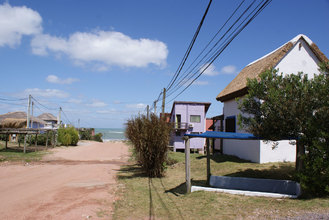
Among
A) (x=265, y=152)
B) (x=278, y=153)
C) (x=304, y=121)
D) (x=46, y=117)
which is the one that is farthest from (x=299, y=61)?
(x=46, y=117)

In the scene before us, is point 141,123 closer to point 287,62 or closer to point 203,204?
point 203,204

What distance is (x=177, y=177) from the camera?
1286cm

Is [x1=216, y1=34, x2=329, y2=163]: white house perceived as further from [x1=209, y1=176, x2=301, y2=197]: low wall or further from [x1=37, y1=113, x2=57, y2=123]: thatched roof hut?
[x1=37, y1=113, x2=57, y2=123]: thatched roof hut

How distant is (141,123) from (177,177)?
314cm

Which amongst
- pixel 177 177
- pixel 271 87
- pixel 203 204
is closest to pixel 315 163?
pixel 271 87

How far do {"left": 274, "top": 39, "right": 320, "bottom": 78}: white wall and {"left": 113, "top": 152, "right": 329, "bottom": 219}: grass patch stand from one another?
478cm

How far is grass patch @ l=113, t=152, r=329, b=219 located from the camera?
6824 mm

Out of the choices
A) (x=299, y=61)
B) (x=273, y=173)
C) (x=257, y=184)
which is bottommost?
(x=257, y=184)

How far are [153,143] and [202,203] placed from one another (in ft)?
17.0

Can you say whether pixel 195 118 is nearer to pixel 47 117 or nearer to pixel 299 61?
pixel 299 61

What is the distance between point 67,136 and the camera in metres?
35.7

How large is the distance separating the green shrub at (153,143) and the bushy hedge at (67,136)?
25.5 meters

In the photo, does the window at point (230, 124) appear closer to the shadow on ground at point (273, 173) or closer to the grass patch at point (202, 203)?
the grass patch at point (202, 203)

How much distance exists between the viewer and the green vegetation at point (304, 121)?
7645mm
